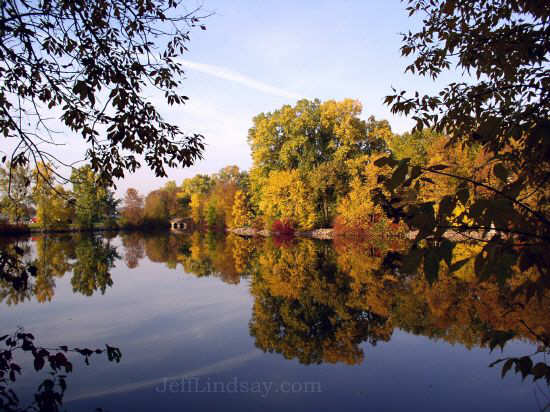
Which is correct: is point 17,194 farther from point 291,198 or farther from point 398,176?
point 291,198

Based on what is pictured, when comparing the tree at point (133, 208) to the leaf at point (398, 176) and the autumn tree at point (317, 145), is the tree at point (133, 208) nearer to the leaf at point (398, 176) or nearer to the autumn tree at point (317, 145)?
the autumn tree at point (317, 145)

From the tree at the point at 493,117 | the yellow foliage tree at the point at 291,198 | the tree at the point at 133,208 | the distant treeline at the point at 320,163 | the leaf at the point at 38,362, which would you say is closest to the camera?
the tree at the point at 493,117

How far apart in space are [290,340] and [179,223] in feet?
221

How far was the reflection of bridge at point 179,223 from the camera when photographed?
7025cm

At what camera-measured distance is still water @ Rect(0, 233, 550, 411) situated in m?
4.78

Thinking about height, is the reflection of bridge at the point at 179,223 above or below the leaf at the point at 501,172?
above

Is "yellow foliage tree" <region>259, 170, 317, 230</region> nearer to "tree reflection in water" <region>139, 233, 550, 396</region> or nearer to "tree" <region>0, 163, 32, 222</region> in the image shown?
"tree reflection in water" <region>139, 233, 550, 396</region>

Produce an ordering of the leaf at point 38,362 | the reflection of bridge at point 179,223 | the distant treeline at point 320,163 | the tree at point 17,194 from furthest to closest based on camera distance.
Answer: the reflection of bridge at point 179,223 < the distant treeline at point 320,163 < the tree at point 17,194 < the leaf at point 38,362

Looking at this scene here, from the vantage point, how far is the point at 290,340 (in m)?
6.97

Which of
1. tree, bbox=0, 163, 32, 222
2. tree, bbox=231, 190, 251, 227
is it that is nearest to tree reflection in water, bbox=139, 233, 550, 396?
tree, bbox=0, 163, 32, 222

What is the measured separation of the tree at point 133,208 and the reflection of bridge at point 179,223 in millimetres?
7308

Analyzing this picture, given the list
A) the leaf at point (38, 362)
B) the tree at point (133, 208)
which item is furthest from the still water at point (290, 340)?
the tree at point (133, 208)

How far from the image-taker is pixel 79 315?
29.2 feet

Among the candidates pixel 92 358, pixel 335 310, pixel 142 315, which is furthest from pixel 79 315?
pixel 335 310
